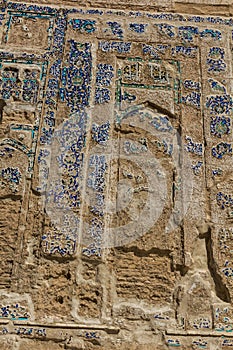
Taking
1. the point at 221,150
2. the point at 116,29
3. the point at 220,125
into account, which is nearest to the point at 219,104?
the point at 220,125


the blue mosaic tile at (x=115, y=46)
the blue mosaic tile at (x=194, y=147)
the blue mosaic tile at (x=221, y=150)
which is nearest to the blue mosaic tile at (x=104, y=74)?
the blue mosaic tile at (x=115, y=46)

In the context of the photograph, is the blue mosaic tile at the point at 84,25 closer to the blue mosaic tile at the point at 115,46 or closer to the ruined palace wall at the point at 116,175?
the ruined palace wall at the point at 116,175

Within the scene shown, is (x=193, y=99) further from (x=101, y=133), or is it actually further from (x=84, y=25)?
(x=84, y=25)

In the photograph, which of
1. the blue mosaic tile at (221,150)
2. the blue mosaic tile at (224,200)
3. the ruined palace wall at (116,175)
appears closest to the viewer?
the ruined palace wall at (116,175)

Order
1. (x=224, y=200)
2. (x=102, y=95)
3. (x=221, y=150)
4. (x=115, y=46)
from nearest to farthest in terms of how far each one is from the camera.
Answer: (x=224, y=200), (x=221, y=150), (x=102, y=95), (x=115, y=46)

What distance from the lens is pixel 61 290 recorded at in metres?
2.74

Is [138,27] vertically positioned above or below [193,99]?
above

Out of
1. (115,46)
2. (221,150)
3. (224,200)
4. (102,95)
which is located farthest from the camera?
(115,46)

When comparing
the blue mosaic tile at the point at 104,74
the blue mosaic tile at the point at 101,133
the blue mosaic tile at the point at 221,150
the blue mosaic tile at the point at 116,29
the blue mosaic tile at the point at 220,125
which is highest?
the blue mosaic tile at the point at 116,29

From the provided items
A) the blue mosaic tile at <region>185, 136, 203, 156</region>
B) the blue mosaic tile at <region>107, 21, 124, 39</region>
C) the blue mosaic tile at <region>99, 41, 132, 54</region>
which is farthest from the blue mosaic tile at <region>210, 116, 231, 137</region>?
the blue mosaic tile at <region>107, 21, 124, 39</region>

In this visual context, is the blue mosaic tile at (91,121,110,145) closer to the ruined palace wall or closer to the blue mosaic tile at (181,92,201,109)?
the ruined palace wall

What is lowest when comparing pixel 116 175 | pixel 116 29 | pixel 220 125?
pixel 116 175

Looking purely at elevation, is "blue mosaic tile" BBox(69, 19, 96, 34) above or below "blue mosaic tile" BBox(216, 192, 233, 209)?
above

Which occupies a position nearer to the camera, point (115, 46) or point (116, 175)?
point (116, 175)
